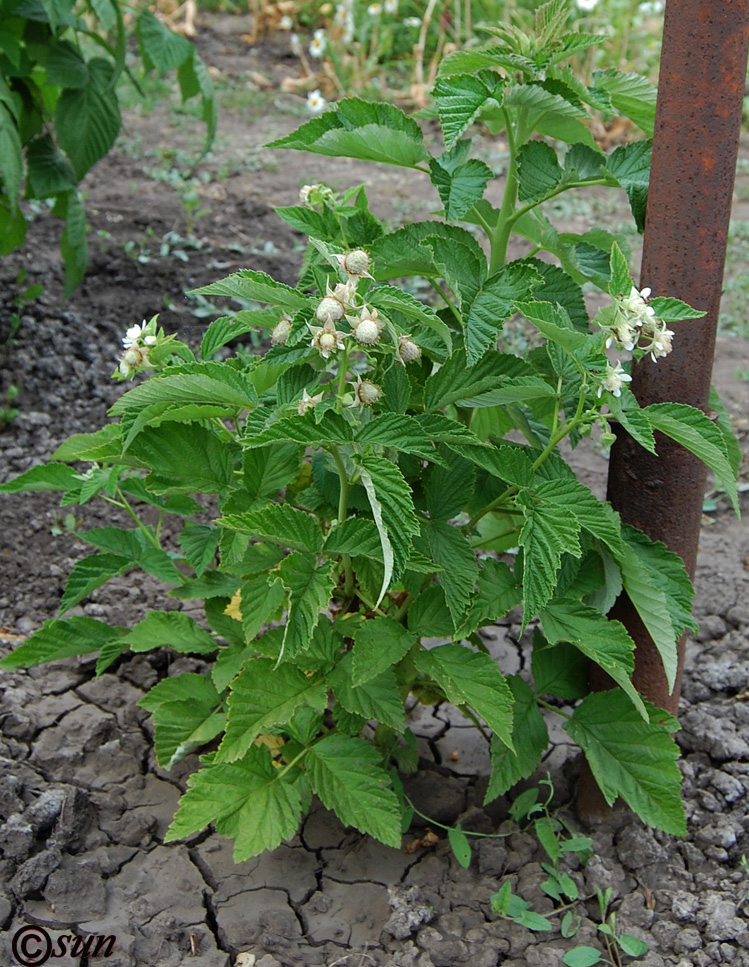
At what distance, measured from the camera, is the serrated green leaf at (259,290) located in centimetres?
144

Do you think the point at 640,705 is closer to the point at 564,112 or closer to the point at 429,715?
the point at 429,715

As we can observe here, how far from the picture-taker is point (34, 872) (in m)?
1.69

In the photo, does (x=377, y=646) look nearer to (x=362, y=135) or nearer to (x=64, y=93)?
(x=362, y=135)

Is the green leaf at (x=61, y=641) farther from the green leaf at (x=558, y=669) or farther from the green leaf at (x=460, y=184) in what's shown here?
the green leaf at (x=460, y=184)

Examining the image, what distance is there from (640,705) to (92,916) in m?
0.93

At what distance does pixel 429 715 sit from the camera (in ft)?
7.20

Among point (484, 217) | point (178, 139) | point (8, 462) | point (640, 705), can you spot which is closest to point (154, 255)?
point (8, 462)

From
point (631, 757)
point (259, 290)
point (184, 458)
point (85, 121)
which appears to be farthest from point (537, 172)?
point (85, 121)

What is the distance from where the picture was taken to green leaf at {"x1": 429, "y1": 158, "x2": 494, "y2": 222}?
1.55 meters

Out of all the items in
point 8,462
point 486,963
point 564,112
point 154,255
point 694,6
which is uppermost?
point 694,6

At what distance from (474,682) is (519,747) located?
0.69 ft

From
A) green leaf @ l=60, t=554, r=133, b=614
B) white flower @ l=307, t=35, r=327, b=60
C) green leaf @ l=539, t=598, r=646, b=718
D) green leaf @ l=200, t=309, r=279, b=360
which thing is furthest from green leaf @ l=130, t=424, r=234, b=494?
white flower @ l=307, t=35, r=327, b=60

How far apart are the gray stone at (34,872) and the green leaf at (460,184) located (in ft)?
3.96

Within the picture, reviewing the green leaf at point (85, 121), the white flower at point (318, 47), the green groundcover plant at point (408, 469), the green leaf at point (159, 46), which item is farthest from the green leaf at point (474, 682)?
the white flower at point (318, 47)
